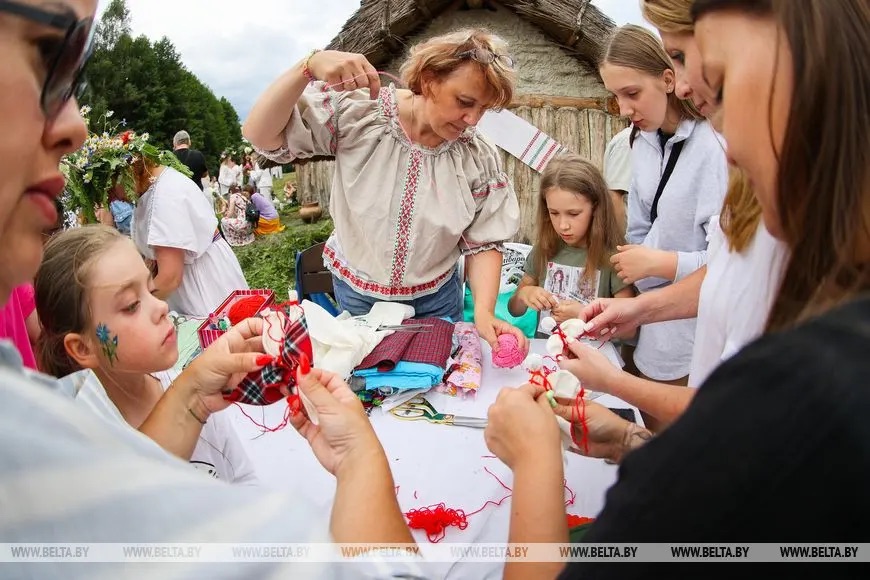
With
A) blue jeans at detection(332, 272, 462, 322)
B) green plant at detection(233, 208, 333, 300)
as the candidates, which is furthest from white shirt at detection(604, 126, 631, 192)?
green plant at detection(233, 208, 333, 300)

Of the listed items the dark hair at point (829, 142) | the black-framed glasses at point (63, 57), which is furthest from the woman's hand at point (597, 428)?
the black-framed glasses at point (63, 57)

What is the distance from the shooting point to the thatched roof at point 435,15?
5043 millimetres

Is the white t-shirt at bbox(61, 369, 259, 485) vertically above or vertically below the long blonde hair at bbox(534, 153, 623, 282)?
below

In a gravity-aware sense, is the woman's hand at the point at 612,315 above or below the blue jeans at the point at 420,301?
above

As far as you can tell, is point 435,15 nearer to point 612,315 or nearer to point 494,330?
point 494,330

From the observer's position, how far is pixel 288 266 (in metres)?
8.60

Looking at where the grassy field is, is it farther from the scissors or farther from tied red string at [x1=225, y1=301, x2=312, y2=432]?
tied red string at [x1=225, y1=301, x2=312, y2=432]

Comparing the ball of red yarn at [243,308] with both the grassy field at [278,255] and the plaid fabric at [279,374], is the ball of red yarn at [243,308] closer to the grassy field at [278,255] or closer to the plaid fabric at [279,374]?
the plaid fabric at [279,374]

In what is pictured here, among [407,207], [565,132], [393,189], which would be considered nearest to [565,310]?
[407,207]

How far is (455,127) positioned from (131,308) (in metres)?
1.54

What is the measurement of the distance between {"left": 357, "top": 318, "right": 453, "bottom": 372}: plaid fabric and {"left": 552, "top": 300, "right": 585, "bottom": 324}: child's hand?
63 centimetres

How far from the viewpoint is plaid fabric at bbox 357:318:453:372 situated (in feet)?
6.99

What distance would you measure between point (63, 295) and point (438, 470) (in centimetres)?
131

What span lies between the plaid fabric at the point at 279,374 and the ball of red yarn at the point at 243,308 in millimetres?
919
